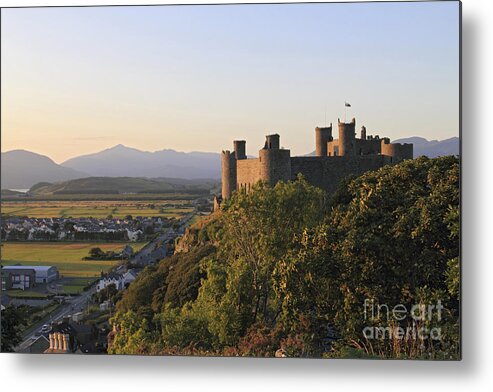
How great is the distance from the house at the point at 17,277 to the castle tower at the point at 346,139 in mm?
4142

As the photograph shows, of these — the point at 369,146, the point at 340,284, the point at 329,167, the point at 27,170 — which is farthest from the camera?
the point at 329,167

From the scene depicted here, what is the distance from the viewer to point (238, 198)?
977 centimetres

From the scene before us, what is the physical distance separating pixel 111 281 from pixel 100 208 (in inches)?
30.9

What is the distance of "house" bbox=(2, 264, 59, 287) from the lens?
874 centimetres

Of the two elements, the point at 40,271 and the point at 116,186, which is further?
the point at 116,186

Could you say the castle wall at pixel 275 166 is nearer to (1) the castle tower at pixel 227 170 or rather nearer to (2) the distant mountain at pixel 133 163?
(1) the castle tower at pixel 227 170

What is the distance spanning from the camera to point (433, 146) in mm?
8594

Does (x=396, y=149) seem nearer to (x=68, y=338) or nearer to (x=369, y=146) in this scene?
(x=369, y=146)

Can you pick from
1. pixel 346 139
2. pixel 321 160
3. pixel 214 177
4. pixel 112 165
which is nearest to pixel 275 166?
pixel 321 160

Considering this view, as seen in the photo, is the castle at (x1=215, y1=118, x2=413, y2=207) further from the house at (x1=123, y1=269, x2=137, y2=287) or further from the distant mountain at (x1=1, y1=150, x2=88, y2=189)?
the distant mountain at (x1=1, y1=150, x2=88, y2=189)

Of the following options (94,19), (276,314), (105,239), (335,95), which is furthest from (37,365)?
(335,95)

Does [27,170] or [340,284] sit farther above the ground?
[27,170]

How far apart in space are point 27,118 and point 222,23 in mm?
2165

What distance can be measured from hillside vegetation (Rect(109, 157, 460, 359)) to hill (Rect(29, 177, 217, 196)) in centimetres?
91
